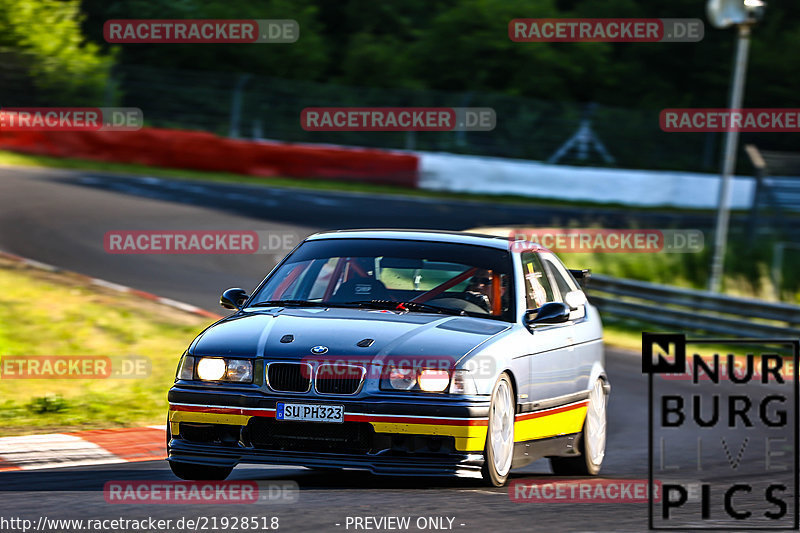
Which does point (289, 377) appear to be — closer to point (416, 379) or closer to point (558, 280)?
point (416, 379)

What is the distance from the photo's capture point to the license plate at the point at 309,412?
20.8ft

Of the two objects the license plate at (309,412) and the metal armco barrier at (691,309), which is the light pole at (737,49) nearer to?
the metal armco barrier at (691,309)

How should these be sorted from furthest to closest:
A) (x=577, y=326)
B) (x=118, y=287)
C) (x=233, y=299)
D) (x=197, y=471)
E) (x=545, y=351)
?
(x=118, y=287) → (x=577, y=326) → (x=233, y=299) → (x=545, y=351) → (x=197, y=471)

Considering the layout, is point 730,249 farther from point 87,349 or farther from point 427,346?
point 427,346

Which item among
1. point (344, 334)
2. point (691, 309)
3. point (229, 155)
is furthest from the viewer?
point (229, 155)

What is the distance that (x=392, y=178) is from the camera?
3125 centimetres

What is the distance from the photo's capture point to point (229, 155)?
30422 millimetres

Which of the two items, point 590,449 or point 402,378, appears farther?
point 590,449

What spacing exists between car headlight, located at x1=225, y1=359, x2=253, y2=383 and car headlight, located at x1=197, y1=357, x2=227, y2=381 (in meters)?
0.04

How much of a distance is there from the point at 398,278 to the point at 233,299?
102cm

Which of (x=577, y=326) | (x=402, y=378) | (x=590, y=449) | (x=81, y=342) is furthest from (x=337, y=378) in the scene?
(x=81, y=342)

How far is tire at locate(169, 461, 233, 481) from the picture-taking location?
684 cm

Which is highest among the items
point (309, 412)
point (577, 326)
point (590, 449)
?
point (577, 326)

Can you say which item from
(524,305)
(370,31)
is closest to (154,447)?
(524,305)
